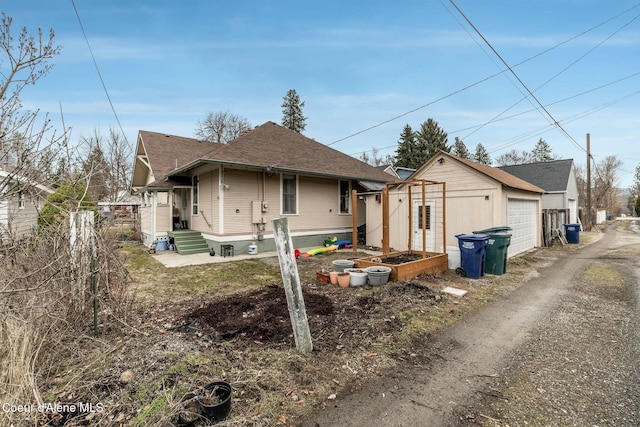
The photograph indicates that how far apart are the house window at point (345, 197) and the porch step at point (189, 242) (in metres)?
6.37

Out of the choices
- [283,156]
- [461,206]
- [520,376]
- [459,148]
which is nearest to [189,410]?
[520,376]

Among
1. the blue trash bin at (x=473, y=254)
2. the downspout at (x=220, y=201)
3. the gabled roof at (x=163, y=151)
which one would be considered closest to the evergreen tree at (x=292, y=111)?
the gabled roof at (x=163, y=151)

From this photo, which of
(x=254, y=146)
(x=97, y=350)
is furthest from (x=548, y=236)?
(x=97, y=350)

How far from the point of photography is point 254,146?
1177cm

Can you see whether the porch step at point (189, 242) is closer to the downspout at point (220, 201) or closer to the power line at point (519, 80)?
the downspout at point (220, 201)

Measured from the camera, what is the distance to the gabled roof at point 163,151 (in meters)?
14.7

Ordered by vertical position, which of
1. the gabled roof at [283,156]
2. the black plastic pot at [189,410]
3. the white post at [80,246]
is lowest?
the black plastic pot at [189,410]

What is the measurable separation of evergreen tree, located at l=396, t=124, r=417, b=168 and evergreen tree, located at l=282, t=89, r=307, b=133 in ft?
45.7

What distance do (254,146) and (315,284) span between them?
7.26m

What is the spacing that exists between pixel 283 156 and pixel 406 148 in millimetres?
30166

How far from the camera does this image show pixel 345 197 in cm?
1399

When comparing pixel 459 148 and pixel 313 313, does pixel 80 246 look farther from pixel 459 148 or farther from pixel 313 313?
pixel 459 148

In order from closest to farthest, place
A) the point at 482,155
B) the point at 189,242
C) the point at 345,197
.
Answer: the point at 189,242 < the point at 345,197 < the point at 482,155

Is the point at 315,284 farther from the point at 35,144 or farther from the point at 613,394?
the point at 35,144
